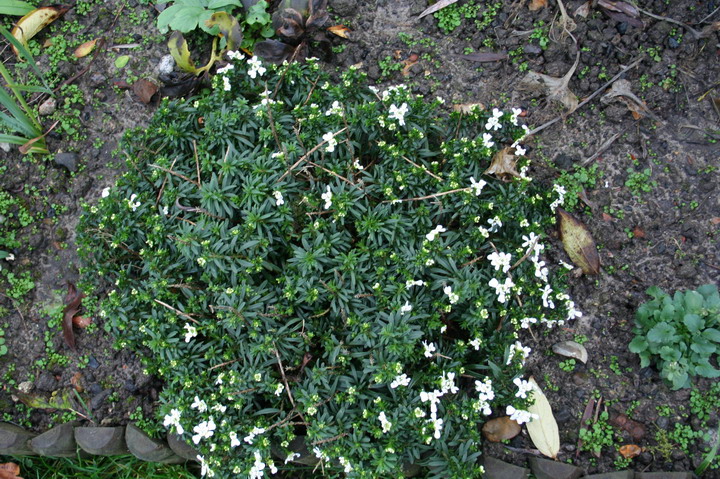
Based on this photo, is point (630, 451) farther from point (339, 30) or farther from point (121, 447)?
point (339, 30)

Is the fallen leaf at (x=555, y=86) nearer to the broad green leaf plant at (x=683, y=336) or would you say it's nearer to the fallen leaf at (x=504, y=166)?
the fallen leaf at (x=504, y=166)

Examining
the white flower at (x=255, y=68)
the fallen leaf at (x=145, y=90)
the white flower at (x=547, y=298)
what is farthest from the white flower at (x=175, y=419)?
the fallen leaf at (x=145, y=90)

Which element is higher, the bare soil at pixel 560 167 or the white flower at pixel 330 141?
the white flower at pixel 330 141

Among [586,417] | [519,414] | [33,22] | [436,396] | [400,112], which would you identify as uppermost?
[33,22]

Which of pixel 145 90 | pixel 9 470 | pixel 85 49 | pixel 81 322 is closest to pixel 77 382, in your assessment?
pixel 81 322

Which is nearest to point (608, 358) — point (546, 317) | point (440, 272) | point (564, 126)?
point (546, 317)

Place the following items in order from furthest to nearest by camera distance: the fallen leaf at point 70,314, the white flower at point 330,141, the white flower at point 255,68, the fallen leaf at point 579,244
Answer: the fallen leaf at point 70,314 < the fallen leaf at point 579,244 < the white flower at point 255,68 < the white flower at point 330,141

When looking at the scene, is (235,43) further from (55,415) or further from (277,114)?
(55,415)
